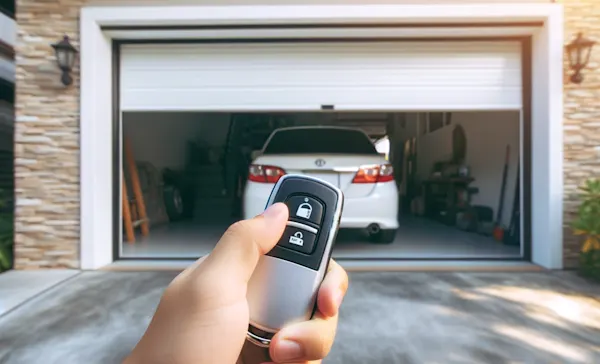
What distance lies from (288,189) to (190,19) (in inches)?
134

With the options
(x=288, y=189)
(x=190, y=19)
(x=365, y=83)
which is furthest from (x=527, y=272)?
(x=190, y=19)

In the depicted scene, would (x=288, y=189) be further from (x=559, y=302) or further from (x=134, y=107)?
(x=134, y=107)

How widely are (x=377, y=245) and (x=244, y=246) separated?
13.3 feet

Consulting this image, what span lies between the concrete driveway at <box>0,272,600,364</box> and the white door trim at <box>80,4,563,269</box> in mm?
499

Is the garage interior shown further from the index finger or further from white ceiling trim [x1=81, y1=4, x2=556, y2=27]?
the index finger

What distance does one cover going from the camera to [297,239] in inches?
35.4

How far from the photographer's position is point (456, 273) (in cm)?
357

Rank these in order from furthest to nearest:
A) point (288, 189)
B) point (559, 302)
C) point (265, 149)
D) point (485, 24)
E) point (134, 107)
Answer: point (265, 149) < point (134, 107) < point (485, 24) < point (559, 302) < point (288, 189)

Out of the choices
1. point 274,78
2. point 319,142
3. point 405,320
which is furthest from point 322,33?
point 405,320

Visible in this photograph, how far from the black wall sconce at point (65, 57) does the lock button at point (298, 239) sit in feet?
12.0

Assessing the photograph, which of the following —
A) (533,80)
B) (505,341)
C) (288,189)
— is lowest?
(505,341)

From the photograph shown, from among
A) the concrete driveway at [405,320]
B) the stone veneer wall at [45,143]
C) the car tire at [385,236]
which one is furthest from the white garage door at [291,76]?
the concrete driveway at [405,320]

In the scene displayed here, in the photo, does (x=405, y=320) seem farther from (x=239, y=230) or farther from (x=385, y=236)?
(x=385, y=236)

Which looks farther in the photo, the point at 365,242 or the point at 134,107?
the point at 365,242
